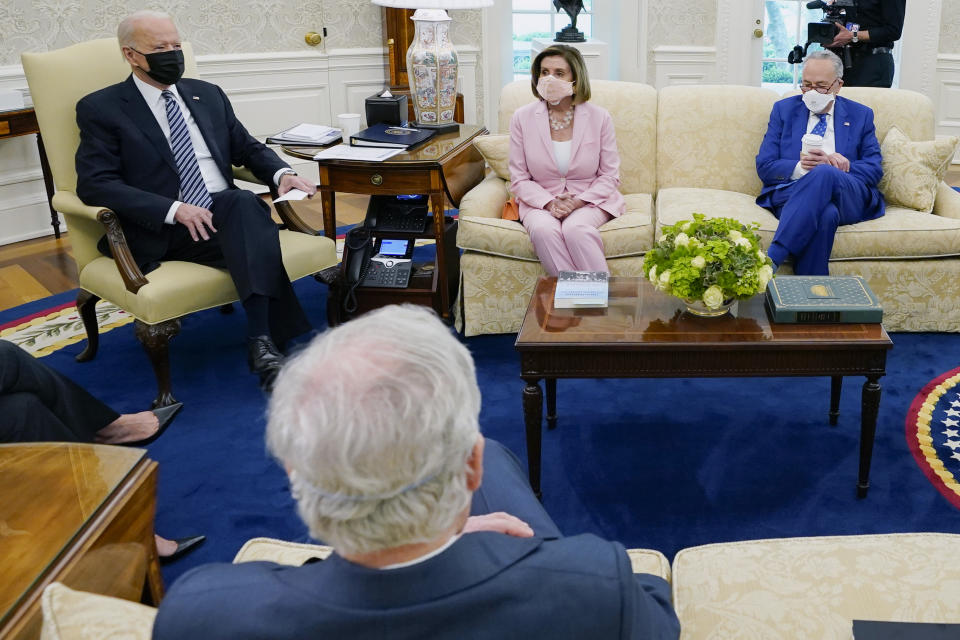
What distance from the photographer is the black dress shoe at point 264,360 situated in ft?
10.4

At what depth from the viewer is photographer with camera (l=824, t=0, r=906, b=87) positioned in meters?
4.62

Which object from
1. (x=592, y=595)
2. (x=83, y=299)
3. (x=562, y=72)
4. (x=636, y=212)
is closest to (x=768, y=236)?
(x=636, y=212)

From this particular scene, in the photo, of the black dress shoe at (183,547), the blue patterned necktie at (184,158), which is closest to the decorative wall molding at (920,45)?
the blue patterned necktie at (184,158)

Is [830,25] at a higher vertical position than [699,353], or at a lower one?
higher

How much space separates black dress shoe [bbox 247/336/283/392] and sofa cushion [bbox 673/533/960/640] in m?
1.89

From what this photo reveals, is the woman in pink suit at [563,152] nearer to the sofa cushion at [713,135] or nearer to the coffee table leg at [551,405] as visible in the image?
the sofa cushion at [713,135]

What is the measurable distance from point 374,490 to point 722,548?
0.85 meters

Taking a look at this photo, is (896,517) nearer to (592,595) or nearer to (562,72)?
(592,595)

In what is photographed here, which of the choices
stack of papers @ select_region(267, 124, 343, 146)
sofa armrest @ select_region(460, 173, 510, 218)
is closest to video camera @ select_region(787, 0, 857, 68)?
sofa armrest @ select_region(460, 173, 510, 218)

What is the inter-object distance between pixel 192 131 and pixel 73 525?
2.10 meters

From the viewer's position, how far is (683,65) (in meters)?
6.34

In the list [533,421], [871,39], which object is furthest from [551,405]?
[871,39]

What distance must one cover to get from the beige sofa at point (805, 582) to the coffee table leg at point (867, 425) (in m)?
0.87

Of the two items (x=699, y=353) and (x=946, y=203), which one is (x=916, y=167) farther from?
(x=699, y=353)
